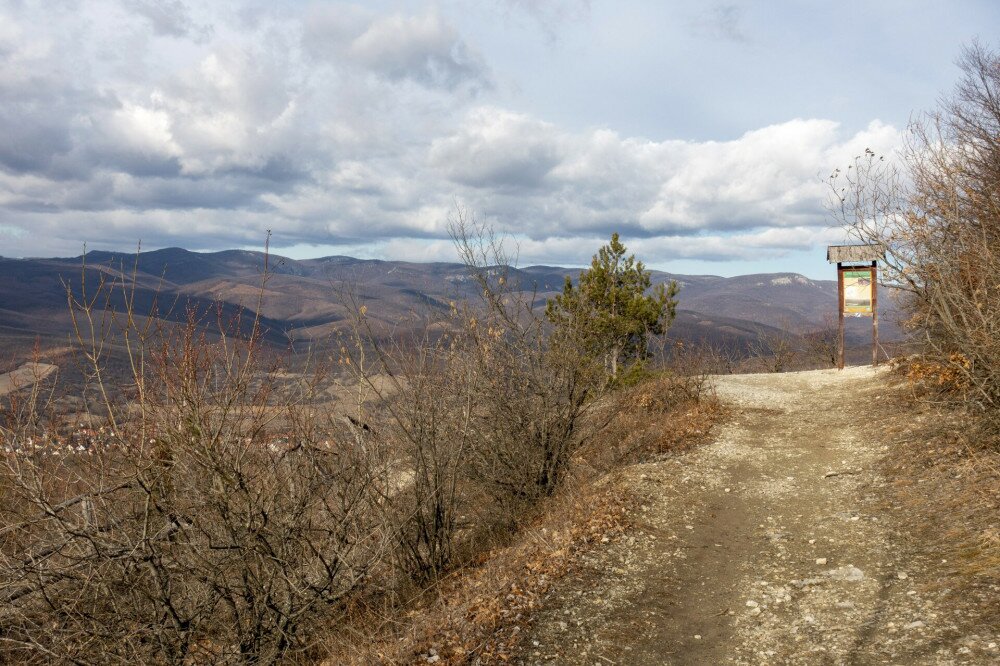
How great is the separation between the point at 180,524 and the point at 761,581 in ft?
16.5

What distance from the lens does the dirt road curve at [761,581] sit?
494cm

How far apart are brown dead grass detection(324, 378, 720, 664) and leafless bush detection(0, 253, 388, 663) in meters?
0.67

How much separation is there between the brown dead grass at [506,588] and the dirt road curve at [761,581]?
23 centimetres

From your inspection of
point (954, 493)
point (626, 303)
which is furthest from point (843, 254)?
point (954, 493)

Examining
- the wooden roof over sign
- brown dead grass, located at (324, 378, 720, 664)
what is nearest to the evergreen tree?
the wooden roof over sign

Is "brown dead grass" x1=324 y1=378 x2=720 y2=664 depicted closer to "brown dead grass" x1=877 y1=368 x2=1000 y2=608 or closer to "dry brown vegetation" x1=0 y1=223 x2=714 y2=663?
"dry brown vegetation" x1=0 y1=223 x2=714 y2=663

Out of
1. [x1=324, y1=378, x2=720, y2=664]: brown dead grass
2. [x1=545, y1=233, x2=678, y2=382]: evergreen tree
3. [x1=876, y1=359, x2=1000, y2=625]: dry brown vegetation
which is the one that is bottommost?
[x1=324, y1=378, x2=720, y2=664]: brown dead grass

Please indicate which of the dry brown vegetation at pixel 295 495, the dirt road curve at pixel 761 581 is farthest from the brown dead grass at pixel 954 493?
the dry brown vegetation at pixel 295 495

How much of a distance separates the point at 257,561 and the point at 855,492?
22.6 feet

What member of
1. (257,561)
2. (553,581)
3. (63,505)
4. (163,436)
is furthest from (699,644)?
(63,505)

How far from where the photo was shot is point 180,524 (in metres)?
4.79

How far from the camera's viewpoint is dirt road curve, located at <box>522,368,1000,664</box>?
4.94 meters

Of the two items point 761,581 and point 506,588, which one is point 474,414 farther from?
point 761,581

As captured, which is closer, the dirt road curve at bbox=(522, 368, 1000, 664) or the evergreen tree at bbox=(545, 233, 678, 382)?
the dirt road curve at bbox=(522, 368, 1000, 664)
